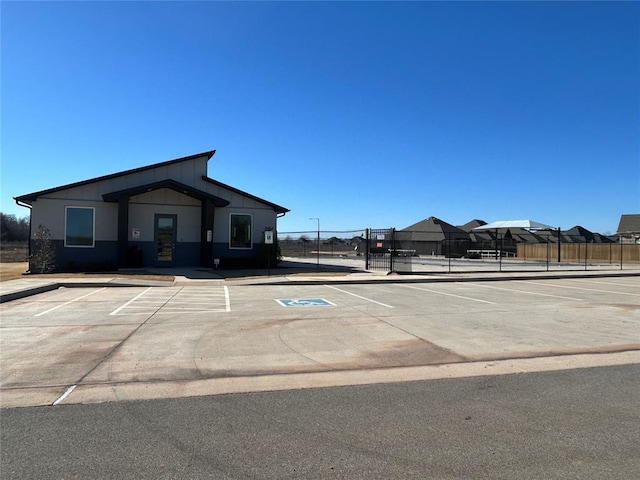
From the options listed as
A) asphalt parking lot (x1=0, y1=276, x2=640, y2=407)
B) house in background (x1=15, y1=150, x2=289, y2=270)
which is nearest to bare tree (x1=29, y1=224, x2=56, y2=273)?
house in background (x1=15, y1=150, x2=289, y2=270)

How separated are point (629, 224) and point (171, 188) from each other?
64543 millimetres

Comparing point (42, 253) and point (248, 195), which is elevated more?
point (248, 195)

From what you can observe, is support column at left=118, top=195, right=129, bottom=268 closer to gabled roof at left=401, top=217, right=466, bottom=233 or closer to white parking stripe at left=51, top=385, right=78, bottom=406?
white parking stripe at left=51, top=385, right=78, bottom=406

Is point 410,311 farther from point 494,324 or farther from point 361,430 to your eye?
point 361,430

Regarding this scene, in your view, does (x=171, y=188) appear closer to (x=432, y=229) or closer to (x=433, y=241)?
(x=433, y=241)

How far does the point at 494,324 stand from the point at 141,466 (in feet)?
25.0

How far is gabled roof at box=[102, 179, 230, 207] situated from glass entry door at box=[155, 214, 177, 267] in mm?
1548

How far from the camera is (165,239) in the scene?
75.7ft

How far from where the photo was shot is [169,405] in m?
4.77

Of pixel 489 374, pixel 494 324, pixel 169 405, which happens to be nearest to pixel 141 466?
pixel 169 405

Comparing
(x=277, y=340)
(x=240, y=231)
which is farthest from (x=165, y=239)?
(x=277, y=340)

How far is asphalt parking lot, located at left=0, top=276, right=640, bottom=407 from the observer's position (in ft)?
18.6

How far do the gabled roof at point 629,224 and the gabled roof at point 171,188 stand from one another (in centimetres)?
5924

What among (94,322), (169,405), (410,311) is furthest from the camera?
(410,311)
